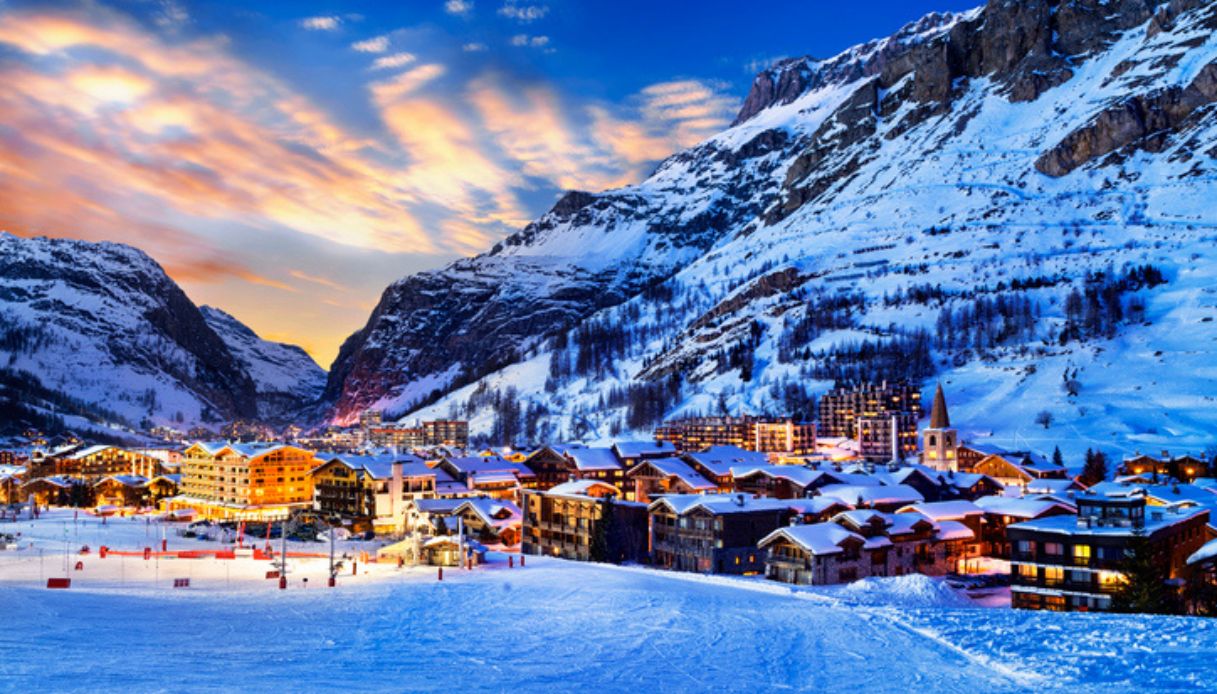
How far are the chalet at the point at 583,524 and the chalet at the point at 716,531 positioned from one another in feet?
16.5

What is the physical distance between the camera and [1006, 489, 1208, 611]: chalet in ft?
165

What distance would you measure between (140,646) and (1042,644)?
29.6 metres

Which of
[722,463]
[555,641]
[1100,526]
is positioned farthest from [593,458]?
[555,641]

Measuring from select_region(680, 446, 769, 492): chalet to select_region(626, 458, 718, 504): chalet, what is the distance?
37.4 inches

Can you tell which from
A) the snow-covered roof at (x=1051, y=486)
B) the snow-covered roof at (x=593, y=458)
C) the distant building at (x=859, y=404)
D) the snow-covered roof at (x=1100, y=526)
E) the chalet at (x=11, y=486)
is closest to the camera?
the snow-covered roof at (x=1100, y=526)

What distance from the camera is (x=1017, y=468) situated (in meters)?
102

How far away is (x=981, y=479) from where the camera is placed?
8862 centimetres

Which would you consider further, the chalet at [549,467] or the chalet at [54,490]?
the chalet at [54,490]

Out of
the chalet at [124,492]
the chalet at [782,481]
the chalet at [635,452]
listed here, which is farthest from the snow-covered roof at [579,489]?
the chalet at [124,492]

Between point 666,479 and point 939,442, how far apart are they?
49068 mm

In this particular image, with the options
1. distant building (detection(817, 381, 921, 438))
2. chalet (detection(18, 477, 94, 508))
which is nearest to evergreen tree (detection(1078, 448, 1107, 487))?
distant building (detection(817, 381, 921, 438))

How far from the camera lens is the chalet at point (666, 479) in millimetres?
92438

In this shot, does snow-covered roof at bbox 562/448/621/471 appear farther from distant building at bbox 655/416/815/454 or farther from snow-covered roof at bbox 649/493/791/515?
distant building at bbox 655/416/815/454

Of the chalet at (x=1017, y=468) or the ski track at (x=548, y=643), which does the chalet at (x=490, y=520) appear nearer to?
the ski track at (x=548, y=643)
